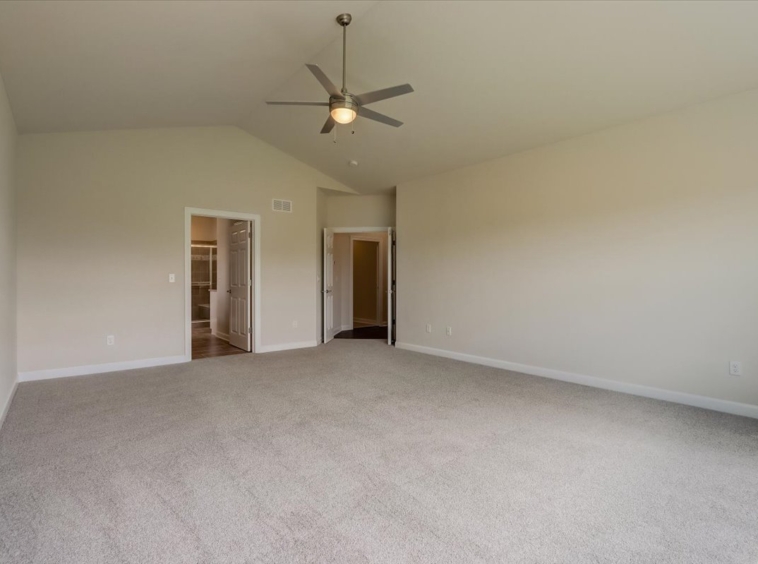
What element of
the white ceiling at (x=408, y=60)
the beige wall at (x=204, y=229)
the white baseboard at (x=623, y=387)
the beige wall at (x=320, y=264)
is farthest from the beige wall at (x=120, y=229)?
the beige wall at (x=204, y=229)

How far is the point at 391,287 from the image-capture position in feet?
22.4

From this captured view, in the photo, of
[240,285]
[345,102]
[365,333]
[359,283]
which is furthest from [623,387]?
[359,283]

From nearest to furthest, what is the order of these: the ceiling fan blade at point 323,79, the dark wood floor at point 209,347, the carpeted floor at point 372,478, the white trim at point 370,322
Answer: the carpeted floor at point 372,478
the ceiling fan blade at point 323,79
the dark wood floor at point 209,347
the white trim at point 370,322

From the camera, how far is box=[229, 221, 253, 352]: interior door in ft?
20.0

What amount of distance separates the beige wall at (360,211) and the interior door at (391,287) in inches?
18.1

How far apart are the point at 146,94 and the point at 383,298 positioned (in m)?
6.44

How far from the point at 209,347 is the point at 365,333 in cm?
306

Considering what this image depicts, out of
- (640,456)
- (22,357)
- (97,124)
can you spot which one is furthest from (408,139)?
(22,357)

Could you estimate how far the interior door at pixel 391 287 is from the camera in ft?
21.9

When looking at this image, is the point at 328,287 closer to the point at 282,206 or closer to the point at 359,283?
the point at 282,206

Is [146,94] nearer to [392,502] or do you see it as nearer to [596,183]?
[392,502]

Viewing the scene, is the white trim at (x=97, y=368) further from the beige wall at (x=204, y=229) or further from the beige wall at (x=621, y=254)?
the beige wall at (x=204, y=229)

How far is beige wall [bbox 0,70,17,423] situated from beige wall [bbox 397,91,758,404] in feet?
16.3

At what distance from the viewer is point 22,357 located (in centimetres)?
429
